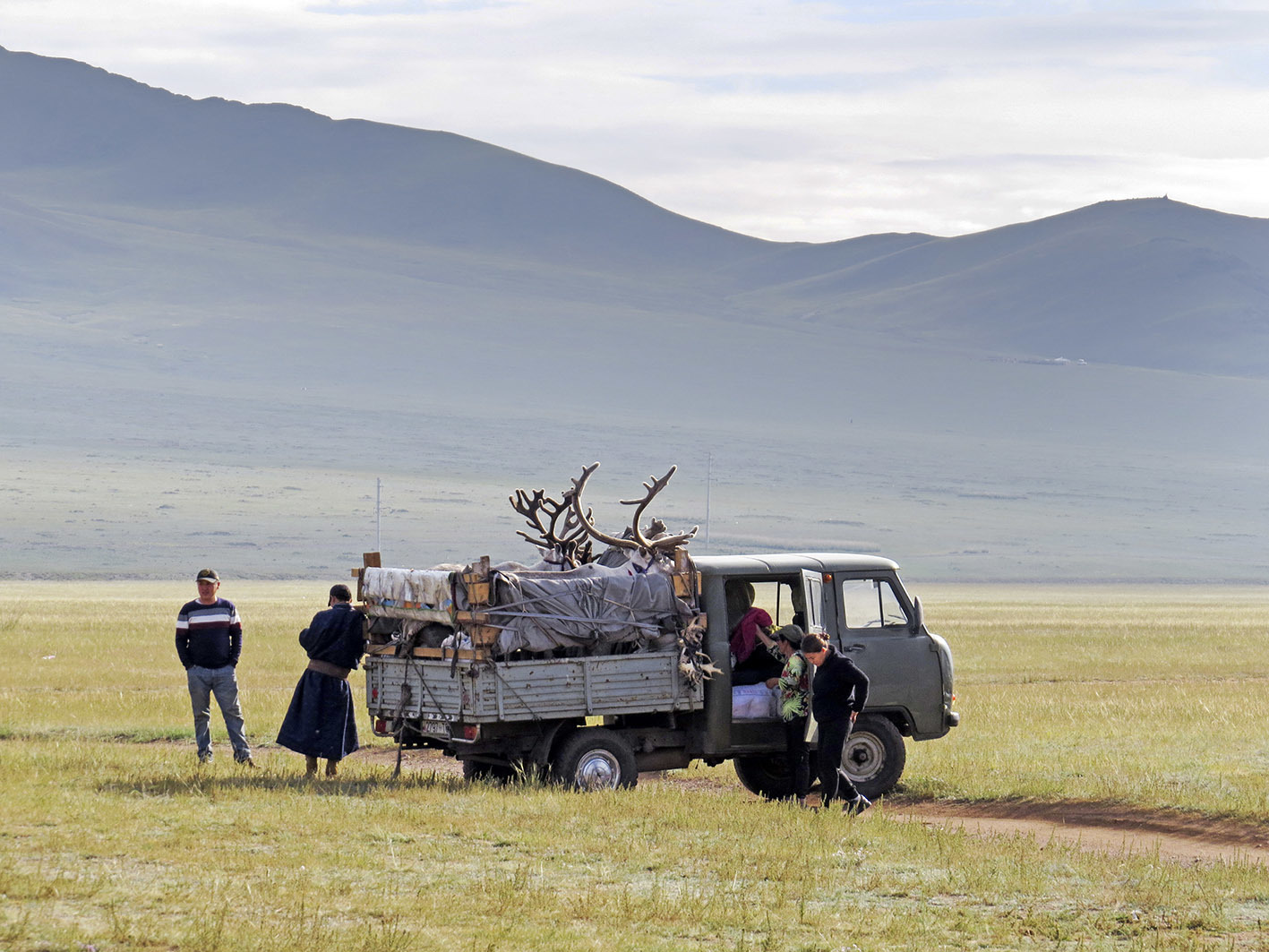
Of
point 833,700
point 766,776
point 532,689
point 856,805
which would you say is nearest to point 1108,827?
point 856,805

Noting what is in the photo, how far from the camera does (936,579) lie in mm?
107625

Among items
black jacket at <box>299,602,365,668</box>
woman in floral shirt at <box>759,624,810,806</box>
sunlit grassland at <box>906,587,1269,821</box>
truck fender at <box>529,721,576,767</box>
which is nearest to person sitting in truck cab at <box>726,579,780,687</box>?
→ woman in floral shirt at <box>759,624,810,806</box>

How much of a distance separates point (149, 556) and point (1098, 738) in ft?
298

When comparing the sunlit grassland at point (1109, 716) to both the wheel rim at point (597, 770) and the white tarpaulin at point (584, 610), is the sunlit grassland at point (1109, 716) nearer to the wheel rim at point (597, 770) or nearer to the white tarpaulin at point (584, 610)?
the wheel rim at point (597, 770)

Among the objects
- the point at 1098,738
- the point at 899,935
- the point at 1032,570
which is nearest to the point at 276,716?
the point at 1098,738

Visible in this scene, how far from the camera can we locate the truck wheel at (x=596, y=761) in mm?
13867

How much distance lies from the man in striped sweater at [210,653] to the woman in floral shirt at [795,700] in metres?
4.80

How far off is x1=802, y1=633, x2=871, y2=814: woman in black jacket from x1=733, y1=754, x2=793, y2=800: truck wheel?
7.45ft

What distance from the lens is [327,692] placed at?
14445mm

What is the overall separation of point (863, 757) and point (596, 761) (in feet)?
8.59

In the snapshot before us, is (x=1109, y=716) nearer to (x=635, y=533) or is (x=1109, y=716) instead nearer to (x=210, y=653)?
(x=635, y=533)

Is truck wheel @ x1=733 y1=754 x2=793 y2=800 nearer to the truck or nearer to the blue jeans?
the truck

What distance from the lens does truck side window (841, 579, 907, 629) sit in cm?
1484

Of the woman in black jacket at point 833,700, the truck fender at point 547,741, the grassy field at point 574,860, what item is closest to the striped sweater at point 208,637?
the grassy field at point 574,860
